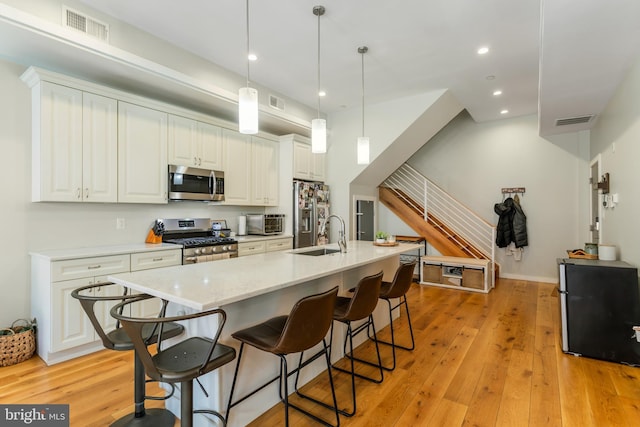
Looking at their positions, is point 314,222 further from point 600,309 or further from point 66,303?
point 600,309

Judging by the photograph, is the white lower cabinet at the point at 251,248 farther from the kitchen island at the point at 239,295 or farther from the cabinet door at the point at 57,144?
the cabinet door at the point at 57,144

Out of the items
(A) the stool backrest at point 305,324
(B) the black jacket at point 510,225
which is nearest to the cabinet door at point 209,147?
(A) the stool backrest at point 305,324

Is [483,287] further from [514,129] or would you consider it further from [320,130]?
[320,130]

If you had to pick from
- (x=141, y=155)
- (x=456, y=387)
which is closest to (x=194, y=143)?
(x=141, y=155)

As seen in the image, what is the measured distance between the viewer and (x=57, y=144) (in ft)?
9.44

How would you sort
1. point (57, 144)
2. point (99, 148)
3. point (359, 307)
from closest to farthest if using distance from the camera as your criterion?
point (359, 307) → point (57, 144) → point (99, 148)

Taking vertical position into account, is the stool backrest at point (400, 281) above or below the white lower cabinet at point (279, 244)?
below

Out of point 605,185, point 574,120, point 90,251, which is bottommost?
point 90,251

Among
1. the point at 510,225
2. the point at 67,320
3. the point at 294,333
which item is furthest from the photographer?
the point at 510,225

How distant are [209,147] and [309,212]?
75.1 inches

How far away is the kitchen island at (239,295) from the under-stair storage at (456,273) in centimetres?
349

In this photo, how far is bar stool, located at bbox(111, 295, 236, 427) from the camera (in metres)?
1.37

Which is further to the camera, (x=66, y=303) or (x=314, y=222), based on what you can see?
(x=314, y=222)

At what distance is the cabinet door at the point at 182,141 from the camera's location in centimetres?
372
